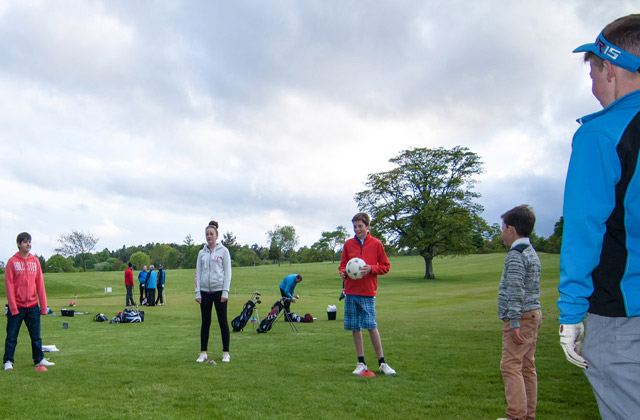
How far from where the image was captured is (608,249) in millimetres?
2135

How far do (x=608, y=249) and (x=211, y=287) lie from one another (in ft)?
25.0

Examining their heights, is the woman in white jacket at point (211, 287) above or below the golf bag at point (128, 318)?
above

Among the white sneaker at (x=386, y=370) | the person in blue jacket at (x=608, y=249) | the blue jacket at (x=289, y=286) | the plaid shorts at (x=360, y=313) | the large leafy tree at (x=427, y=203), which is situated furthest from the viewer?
the large leafy tree at (x=427, y=203)

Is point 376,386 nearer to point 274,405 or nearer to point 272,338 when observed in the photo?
point 274,405

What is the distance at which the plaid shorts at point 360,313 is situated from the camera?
7419mm

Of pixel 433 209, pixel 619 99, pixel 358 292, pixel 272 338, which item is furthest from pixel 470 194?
pixel 619 99

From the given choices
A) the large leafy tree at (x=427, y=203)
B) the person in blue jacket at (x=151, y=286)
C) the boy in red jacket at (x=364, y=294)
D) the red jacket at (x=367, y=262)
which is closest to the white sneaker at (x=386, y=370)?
the boy in red jacket at (x=364, y=294)

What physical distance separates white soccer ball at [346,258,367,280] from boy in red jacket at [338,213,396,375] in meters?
0.08

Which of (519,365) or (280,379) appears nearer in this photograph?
(519,365)

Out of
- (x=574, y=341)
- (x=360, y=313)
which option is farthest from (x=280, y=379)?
(x=574, y=341)

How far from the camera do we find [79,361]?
29.5 feet

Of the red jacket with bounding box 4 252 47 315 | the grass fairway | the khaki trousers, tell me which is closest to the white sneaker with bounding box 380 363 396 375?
the grass fairway

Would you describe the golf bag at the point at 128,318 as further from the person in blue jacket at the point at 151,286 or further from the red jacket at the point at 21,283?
the red jacket at the point at 21,283

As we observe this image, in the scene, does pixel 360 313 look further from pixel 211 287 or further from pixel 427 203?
pixel 427 203
